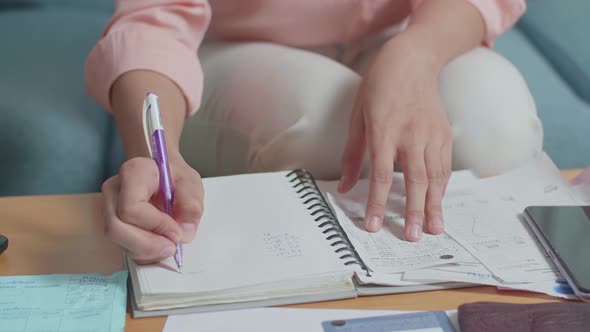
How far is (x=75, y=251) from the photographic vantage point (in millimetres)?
792

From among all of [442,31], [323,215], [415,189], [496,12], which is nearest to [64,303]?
[323,215]

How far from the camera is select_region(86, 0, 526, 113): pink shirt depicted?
963 millimetres

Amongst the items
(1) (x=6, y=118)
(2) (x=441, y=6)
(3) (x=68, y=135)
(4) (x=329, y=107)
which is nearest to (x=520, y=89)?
(2) (x=441, y=6)

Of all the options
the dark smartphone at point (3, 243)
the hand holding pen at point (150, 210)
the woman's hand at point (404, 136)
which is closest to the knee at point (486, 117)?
the woman's hand at point (404, 136)

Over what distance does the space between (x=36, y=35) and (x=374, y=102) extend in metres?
0.98

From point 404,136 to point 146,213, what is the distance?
336 mm

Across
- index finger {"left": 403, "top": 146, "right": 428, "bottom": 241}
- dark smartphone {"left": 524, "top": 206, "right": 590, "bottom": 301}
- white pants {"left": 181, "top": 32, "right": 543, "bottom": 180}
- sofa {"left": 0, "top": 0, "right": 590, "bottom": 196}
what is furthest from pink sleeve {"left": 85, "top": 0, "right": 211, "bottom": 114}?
dark smartphone {"left": 524, "top": 206, "right": 590, "bottom": 301}

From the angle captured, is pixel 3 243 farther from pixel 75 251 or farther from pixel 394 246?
pixel 394 246

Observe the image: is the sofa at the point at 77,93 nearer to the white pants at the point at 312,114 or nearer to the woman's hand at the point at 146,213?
the white pants at the point at 312,114

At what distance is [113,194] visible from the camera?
69 centimetres

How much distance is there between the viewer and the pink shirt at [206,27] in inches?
37.9

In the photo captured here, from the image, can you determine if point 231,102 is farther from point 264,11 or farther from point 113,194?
point 113,194

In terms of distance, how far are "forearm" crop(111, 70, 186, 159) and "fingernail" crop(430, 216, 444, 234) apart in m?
0.29

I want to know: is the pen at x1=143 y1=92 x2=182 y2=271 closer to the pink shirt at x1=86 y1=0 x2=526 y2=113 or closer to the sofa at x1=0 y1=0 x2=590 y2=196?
the pink shirt at x1=86 y1=0 x2=526 y2=113
